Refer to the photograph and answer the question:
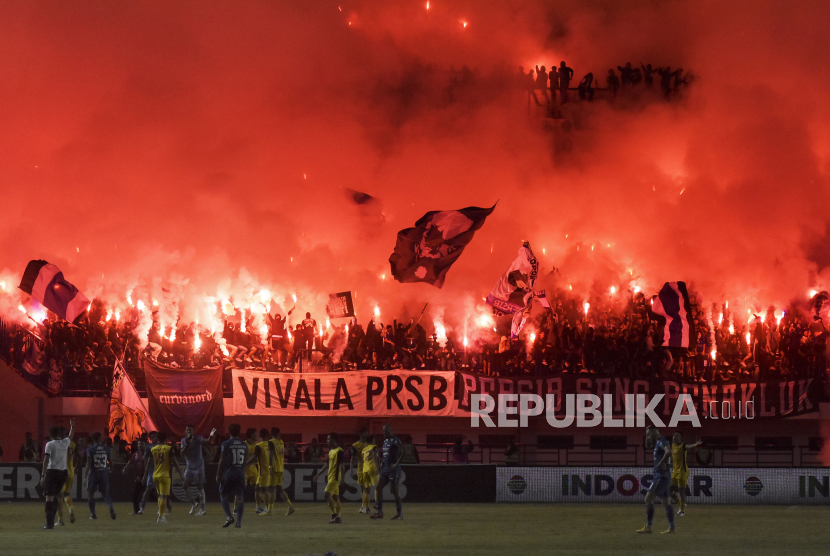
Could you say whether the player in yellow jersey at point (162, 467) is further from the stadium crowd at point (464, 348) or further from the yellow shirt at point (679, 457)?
the yellow shirt at point (679, 457)

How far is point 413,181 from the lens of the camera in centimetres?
4356

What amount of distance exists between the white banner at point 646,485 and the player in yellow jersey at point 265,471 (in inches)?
265

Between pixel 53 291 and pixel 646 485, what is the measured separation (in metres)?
16.8

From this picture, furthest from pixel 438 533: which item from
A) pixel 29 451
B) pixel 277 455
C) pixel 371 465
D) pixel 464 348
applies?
pixel 464 348

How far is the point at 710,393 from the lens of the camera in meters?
29.5

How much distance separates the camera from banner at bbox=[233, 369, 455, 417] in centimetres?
2992

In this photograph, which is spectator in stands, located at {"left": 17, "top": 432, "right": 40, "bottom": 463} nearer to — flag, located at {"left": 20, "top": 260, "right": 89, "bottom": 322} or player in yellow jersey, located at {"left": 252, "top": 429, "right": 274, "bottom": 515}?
flag, located at {"left": 20, "top": 260, "right": 89, "bottom": 322}

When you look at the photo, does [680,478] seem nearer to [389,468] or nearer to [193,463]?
[389,468]

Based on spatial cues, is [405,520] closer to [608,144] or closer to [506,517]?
[506,517]

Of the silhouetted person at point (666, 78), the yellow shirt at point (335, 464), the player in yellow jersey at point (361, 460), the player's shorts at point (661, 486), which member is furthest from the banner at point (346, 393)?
the silhouetted person at point (666, 78)

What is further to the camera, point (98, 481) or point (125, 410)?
point (125, 410)

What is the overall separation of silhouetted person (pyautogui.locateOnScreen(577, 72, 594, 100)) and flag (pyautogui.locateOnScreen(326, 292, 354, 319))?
1546 cm

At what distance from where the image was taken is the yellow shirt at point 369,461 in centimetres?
2161

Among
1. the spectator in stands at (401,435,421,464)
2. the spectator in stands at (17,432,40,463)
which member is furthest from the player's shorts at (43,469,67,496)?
A: the spectator in stands at (401,435,421,464)
